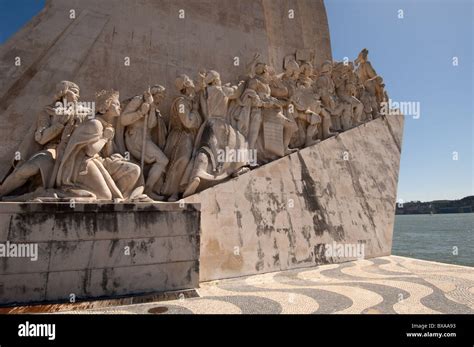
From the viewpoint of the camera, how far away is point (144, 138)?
6.36 meters

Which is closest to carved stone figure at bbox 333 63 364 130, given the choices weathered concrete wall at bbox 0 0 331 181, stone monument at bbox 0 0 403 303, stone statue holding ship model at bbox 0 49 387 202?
stone monument at bbox 0 0 403 303

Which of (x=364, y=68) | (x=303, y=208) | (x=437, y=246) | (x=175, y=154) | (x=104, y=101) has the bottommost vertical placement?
(x=437, y=246)

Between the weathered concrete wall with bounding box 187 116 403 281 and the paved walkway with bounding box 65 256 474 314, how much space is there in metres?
0.41

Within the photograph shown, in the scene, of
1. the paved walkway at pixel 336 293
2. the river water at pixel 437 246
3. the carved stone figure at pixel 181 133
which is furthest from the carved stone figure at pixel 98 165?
the river water at pixel 437 246

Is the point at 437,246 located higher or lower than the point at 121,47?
lower

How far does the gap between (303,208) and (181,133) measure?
10.4 feet

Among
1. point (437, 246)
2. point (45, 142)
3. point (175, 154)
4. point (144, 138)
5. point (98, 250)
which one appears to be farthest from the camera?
point (437, 246)

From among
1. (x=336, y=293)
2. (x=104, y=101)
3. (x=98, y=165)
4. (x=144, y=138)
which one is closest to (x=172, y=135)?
(x=144, y=138)

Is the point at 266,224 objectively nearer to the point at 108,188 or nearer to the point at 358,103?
the point at 108,188

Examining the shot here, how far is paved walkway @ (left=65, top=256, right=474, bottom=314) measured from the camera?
449 centimetres

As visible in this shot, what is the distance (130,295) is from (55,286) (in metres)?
1.00

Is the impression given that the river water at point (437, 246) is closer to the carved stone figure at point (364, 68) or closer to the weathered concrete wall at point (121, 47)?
the carved stone figure at point (364, 68)

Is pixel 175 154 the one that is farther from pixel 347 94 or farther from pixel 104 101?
pixel 347 94
